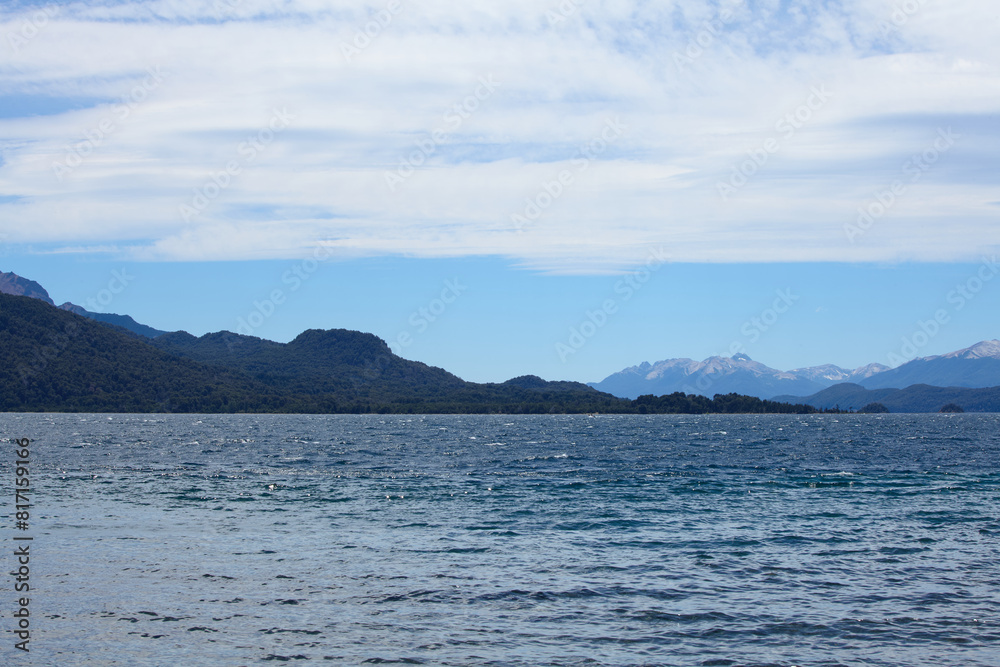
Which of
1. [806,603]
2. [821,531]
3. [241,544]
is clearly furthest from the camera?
[821,531]

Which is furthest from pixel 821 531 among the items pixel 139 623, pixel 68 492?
pixel 68 492

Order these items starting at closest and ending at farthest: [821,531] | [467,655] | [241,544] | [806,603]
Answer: [467,655] < [806,603] < [241,544] < [821,531]

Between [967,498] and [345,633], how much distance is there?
4823cm

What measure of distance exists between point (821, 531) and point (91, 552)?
33.8 metres

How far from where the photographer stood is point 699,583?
Answer: 2995 centimetres

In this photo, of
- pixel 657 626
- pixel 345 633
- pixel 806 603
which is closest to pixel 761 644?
pixel 657 626

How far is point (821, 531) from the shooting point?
4150 centimetres

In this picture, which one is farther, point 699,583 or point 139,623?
point 699,583

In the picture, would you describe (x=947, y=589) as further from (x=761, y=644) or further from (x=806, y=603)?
(x=761, y=644)

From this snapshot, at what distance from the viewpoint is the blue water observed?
22734 mm

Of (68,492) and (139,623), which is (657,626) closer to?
(139,623)

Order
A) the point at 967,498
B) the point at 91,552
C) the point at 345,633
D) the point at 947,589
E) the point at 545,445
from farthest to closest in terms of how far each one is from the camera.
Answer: the point at 545,445 < the point at 967,498 < the point at 91,552 < the point at 947,589 < the point at 345,633

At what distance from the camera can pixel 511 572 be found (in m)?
31.8

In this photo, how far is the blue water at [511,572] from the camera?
74.6 feet
